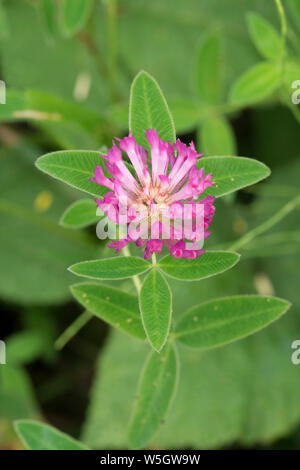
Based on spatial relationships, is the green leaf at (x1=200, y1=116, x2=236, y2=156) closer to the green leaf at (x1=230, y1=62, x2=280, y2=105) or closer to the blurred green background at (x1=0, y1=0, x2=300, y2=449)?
the blurred green background at (x1=0, y1=0, x2=300, y2=449)

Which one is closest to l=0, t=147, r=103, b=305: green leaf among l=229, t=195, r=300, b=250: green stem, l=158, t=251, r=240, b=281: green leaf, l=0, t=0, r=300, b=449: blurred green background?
l=0, t=0, r=300, b=449: blurred green background

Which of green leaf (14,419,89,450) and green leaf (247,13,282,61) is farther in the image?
green leaf (247,13,282,61)

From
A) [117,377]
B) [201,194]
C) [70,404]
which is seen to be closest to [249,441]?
[117,377]

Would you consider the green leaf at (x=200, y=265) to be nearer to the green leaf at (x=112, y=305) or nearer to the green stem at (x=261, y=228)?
the green leaf at (x=112, y=305)

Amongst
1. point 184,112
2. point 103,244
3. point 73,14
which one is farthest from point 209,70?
point 103,244

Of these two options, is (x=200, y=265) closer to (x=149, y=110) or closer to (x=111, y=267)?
(x=111, y=267)

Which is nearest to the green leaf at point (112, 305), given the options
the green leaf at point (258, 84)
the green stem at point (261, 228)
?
the green stem at point (261, 228)

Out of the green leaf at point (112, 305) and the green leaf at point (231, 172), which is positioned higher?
the green leaf at point (231, 172)
